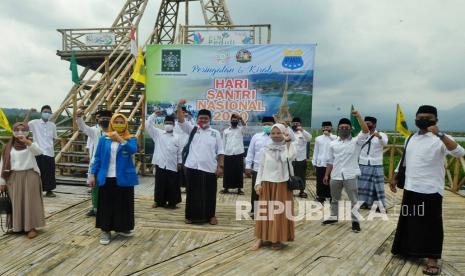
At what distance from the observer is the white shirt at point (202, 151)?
5.14 m

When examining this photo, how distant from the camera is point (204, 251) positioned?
409 cm

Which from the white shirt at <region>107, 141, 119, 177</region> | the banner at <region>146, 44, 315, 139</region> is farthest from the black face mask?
the banner at <region>146, 44, 315, 139</region>

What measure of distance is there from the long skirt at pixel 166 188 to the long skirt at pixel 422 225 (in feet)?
11.6

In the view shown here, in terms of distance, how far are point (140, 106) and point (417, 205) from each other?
8585 millimetres

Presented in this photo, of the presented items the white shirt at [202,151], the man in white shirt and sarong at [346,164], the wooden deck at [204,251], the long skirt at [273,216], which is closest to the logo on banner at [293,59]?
the man in white shirt and sarong at [346,164]

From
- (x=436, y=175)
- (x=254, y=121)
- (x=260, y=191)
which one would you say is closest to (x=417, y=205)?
(x=436, y=175)

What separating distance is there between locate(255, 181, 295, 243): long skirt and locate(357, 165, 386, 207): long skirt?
2369 millimetres

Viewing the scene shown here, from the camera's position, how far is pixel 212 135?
525 centimetres

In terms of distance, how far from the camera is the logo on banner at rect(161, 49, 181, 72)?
8.98 m

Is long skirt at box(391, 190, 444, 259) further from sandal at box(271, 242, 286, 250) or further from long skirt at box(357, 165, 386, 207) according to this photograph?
long skirt at box(357, 165, 386, 207)

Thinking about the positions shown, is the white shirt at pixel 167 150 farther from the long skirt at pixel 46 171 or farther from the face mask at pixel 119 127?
the long skirt at pixel 46 171

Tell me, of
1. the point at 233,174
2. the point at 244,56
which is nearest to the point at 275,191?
the point at 233,174

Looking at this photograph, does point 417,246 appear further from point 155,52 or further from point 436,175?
point 155,52

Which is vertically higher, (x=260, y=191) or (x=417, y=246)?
(x=260, y=191)
